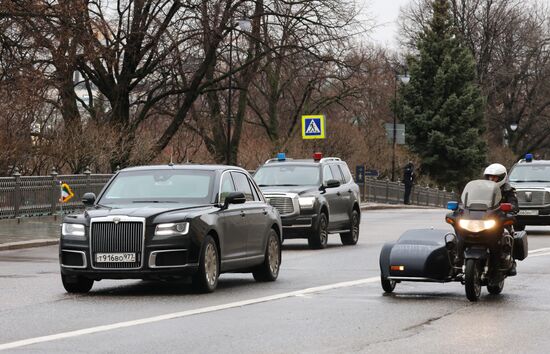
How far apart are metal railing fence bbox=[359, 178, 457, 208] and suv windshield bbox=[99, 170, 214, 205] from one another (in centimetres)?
4248

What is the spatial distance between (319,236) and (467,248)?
11129mm

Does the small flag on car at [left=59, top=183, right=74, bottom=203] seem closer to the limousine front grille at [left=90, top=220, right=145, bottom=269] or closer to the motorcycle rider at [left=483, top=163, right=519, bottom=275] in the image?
the limousine front grille at [left=90, top=220, right=145, bottom=269]

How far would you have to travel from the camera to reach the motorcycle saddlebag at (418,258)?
1500 centimetres

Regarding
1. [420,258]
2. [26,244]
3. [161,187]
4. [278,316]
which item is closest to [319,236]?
[26,244]

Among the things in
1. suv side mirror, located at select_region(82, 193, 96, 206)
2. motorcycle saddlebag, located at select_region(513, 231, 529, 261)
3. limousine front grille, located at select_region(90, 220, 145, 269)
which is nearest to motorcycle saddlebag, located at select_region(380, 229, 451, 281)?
motorcycle saddlebag, located at select_region(513, 231, 529, 261)

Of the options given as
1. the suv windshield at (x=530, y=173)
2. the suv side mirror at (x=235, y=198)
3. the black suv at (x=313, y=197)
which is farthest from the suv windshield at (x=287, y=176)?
the suv side mirror at (x=235, y=198)

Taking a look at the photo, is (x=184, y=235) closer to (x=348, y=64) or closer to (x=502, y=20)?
(x=348, y=64)

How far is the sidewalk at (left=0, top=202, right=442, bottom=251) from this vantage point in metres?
26.2

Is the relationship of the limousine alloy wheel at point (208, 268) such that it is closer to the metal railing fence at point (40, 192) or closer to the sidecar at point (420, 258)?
the sidecar at point (420, 258)

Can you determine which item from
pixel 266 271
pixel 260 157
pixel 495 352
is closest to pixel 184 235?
pixel 266 271

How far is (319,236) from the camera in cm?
2614

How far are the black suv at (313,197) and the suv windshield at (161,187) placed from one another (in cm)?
899

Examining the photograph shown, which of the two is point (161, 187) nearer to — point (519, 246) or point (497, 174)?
point (497, 174)

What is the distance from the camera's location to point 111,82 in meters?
48.3
